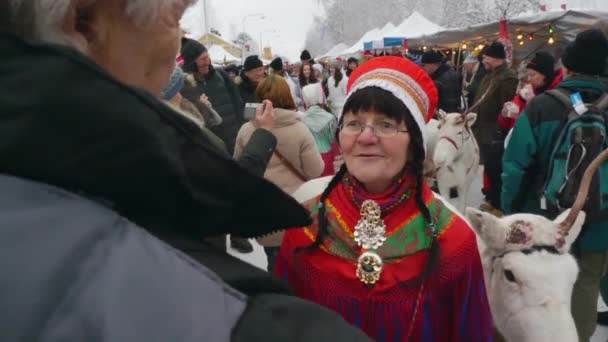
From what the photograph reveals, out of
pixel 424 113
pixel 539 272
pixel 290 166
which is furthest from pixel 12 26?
pixel 290 166

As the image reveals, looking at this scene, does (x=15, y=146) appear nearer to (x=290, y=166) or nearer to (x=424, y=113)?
(x=424, y=113)

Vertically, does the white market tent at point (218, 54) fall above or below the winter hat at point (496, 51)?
below

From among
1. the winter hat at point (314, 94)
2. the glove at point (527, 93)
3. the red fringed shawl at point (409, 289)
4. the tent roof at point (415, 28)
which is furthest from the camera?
the tent roof at point (415, 28)

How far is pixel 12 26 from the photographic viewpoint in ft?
1.83

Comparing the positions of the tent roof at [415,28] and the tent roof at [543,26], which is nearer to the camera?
the tent roof at [543,26]

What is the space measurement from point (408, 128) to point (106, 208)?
1427 mm

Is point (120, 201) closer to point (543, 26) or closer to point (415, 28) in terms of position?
point (543, 26)

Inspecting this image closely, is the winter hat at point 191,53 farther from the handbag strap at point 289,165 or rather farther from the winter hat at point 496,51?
the winter hat at point 496,51

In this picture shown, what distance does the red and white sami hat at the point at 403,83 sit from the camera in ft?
5.72

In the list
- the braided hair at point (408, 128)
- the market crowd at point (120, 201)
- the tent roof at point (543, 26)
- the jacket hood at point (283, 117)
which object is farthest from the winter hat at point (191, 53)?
the tent roof at point (543, 26)

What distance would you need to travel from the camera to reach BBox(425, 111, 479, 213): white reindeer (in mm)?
4898

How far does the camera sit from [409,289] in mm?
1636

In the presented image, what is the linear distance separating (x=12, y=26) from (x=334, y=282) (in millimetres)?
1389

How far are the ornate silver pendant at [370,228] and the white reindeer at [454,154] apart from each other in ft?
10.6
